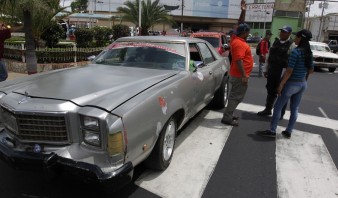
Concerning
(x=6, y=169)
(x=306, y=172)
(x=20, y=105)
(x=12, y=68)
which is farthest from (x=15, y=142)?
(x=12, y=68)

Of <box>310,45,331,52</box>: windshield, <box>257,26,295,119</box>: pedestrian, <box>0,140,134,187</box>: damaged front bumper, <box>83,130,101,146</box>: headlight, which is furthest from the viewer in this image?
<box>310,45,331,52</box>: windshield

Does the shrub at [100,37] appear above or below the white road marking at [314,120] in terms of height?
above

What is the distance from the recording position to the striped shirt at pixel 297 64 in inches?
193

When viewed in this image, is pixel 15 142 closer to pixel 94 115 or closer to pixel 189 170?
pixel 94 115

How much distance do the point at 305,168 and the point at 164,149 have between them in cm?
192

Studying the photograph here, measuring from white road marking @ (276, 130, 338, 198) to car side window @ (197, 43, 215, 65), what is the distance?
1.80m

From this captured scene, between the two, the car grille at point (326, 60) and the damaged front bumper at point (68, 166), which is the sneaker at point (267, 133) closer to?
the damaged front bumper at point (68, 166)

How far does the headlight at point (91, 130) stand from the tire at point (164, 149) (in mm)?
909

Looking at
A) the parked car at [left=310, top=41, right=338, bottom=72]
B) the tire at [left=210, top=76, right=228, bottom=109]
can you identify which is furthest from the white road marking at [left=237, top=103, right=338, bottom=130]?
the parked car at [left=310, top=41, right=338, bottom=72]

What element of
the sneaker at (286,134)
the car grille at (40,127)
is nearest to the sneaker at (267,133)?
the sneaker at (286,134)

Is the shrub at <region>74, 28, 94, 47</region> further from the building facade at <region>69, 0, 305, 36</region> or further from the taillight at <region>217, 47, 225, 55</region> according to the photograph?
the building facade at <region>69, 0, 305, 36</region>

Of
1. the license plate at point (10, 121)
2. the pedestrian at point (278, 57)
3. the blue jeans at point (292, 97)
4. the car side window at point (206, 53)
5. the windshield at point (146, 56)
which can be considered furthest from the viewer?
the pedestrian at point (278, 57)

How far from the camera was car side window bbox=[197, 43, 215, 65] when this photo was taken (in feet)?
19.0

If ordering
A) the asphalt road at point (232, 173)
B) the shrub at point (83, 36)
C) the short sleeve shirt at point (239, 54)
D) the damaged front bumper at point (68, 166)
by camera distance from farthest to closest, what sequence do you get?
the shrub at point (83, 36), the short sleeve shirt at point (239, 54), the asphalt road at point (232, 173), the damaged front bumper at point (68, 166)
